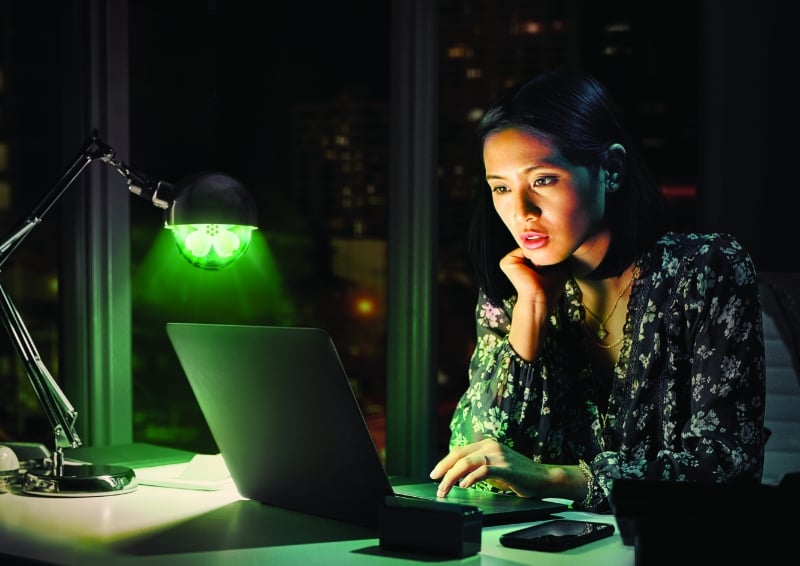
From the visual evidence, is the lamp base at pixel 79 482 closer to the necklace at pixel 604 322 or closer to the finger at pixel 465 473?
the finger at pixel 465 473

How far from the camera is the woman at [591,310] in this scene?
1.61m

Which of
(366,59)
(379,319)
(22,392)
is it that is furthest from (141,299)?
(366,59)

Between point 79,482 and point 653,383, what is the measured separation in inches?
37.8

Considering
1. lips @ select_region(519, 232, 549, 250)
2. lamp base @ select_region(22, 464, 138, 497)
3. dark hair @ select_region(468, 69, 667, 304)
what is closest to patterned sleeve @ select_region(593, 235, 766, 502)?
dark hair @ select_region(468, 69, 667, 304)

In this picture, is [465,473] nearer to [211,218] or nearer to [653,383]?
[653,383]

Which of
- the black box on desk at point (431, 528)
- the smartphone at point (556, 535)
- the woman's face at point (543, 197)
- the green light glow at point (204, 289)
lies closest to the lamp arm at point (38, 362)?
the woman's face at point (543, 197)

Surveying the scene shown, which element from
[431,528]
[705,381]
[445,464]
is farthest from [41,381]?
[705,381]

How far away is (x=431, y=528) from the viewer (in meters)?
1.18

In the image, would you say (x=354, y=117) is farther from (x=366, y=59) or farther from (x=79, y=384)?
(x=79, y=384)

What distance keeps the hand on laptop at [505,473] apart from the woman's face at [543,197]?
1.40 ft

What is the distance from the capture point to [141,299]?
9.19 feet

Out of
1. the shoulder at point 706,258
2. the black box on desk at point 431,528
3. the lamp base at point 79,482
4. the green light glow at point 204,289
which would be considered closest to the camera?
the black box on desk at point 431,528

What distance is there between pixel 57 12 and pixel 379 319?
3.97ft

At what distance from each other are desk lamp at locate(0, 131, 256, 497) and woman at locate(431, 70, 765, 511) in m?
0.48
